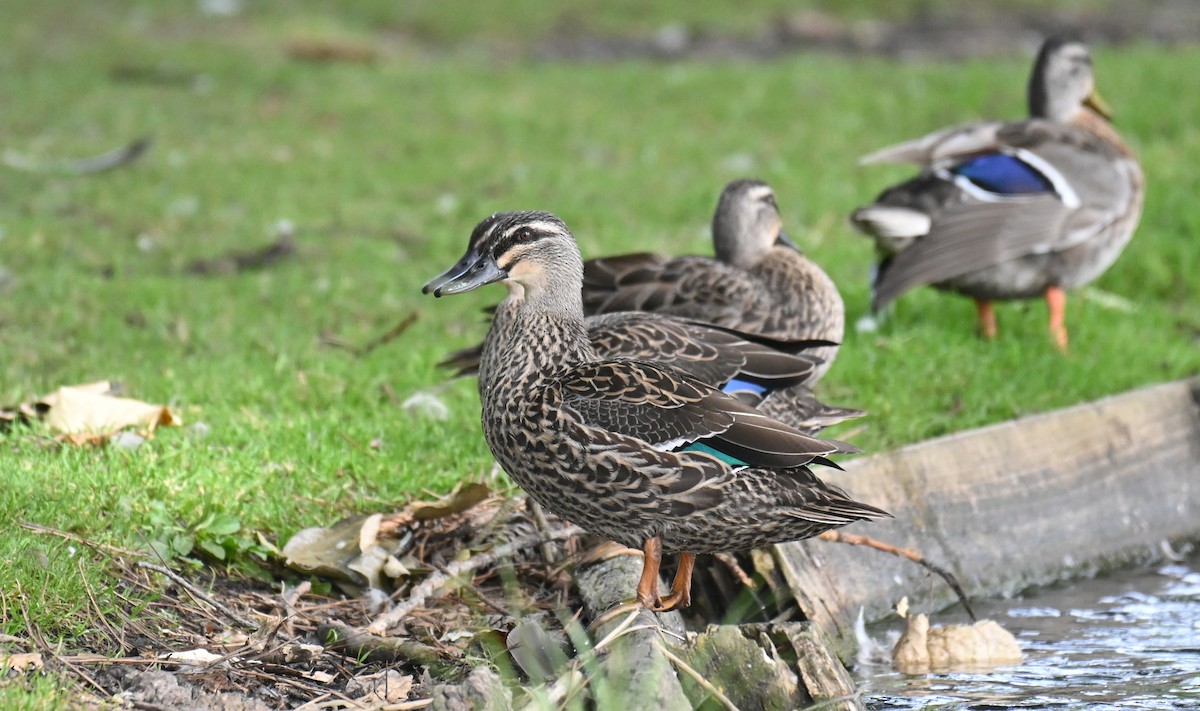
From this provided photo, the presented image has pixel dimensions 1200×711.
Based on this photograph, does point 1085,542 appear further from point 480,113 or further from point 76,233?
point 480,113

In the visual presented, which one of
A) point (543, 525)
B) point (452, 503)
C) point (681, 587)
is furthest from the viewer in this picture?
point (543, 525)

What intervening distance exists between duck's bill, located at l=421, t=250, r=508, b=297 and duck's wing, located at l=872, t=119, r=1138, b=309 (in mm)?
2683

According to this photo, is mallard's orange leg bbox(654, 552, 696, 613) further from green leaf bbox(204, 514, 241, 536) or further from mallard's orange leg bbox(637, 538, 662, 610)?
green leaf bbox(204, 514, 241, 536)

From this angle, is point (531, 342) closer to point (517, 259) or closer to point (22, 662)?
point (517, 259)

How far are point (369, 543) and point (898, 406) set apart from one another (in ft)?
7.91

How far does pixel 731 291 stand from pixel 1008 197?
6.27ft

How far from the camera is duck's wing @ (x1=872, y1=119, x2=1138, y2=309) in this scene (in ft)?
21.0

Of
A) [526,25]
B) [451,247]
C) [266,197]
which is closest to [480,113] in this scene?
[266,197]

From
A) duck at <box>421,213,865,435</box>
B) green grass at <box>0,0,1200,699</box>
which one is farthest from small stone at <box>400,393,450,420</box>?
duck at <box>421,213,865,435</box>

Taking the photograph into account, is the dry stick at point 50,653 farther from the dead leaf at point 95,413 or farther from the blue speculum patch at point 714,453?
the blue speculum patch at point 714,453

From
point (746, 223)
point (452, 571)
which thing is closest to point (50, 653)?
point (452, 571)

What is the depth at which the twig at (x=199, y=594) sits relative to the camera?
383 centimetres

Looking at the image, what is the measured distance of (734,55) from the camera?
13.7 metres

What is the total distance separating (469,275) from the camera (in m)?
4.12
